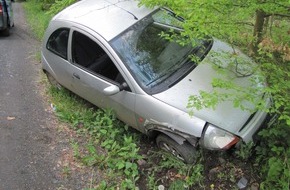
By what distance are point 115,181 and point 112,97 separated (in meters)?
1.17

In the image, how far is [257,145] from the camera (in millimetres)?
4277

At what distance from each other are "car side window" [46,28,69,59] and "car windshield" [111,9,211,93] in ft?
3.72

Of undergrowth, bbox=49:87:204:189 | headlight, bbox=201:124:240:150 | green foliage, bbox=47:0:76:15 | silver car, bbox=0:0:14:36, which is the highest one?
headlight, bbox=201:124:240:150

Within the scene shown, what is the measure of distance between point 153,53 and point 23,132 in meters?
2.36

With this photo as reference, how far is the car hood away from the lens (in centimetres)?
401

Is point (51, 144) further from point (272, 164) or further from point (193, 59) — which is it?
point (272, 164)

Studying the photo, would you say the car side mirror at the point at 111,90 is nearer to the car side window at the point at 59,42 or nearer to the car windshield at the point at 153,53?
the car windshield at the point at 153,53

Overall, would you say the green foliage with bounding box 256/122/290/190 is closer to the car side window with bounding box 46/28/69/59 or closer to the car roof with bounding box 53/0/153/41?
the car roof with bounding box 53/0/153/41

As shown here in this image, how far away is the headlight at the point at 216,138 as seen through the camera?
3.94 metres

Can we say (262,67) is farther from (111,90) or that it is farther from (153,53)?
(111,90)

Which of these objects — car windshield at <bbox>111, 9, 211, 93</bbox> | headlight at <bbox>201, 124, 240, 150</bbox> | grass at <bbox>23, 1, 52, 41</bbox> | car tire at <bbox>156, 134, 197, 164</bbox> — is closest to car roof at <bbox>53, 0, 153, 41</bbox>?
car windshield at <bbox>111, 9, 211, 93</bbox>

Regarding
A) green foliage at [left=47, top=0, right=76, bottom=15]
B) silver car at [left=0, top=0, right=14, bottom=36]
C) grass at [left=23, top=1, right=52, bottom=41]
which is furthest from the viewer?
grass at [left=23, top=1, right=52, bottom=41]

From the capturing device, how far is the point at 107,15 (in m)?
5.16

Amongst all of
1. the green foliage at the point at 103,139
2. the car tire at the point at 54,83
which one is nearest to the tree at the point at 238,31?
the green foliage at the point at 103,139
